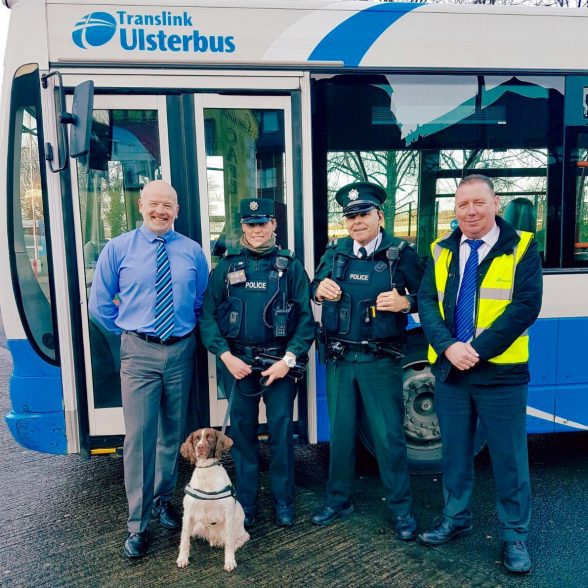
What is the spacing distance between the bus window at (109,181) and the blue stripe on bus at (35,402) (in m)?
0.26

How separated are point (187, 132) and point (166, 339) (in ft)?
4.58

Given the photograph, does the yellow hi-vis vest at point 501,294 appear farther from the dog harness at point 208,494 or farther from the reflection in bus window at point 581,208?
the dog harness at point 208,494

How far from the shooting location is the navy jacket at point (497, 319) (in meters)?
2.89

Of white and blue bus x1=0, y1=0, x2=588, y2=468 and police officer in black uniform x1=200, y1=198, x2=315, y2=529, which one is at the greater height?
white and blue bus x1=0, y1=0, x2=588, y2=468

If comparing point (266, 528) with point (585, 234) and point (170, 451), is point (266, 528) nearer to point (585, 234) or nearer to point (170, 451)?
point (170, 451)

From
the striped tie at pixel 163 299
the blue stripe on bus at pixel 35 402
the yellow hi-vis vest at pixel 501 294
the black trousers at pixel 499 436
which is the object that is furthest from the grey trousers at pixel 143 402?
the yellow hi-vis vest at pixel 501 294

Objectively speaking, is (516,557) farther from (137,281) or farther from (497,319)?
(137,281)

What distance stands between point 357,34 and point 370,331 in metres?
1.99

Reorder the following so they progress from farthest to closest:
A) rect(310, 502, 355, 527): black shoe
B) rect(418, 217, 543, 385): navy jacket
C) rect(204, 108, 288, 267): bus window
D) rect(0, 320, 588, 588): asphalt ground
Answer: rect(204, 108, 288, 267): bus window < rect(310, 502, 355, 527): black shoe < rect(0, 320, 588, 588): asphalt ground < rect(418, 217, 543, 385): navy jacket

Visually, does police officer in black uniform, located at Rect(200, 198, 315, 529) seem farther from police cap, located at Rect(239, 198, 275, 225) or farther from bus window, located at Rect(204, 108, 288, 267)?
bus window, located at Rect(204, 108, 288, 267)

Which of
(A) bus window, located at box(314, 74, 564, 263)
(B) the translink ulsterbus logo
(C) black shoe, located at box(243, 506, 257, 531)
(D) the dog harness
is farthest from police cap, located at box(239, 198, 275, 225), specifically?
(C) black shoe, located at box(243, 506, 257, 531)

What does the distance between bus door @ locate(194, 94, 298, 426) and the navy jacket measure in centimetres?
114

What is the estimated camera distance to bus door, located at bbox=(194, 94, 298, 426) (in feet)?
12.1

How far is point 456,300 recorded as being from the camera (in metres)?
3.09
